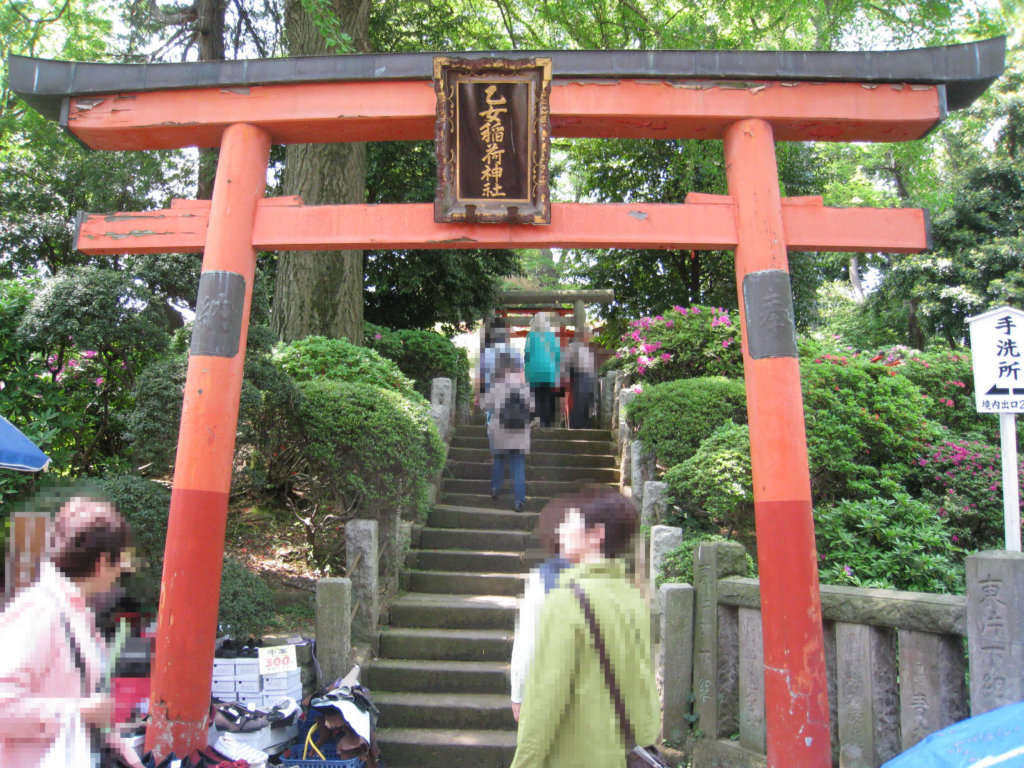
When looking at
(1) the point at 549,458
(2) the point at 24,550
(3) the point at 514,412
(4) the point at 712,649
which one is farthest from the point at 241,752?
(1) the point at 549,458

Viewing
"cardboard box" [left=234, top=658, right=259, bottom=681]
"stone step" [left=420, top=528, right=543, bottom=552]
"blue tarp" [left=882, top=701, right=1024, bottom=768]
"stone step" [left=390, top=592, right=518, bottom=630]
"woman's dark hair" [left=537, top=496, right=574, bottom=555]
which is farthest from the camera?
"stone step" [left=420, top=528, right=543, bottom=552]

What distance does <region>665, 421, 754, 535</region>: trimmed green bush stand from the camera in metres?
6.73

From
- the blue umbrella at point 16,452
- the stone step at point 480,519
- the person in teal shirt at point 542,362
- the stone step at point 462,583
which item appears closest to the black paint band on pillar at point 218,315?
the blue umbrella at point 16,452

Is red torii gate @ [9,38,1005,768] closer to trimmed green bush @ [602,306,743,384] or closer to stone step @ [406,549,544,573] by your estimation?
stone step @ [406,549,544,573]

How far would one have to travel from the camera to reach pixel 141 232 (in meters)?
5.22

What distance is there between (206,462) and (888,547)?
5617 mm

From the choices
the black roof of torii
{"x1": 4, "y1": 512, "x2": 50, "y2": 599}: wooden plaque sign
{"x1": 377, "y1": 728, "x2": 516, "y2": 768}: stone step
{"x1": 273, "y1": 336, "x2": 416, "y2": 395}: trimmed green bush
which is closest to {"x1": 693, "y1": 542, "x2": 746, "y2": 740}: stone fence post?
{"x1": 377, "y1": 728, "x2": 516, "y2": 768}: stone step

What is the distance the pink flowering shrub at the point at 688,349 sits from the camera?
997cm

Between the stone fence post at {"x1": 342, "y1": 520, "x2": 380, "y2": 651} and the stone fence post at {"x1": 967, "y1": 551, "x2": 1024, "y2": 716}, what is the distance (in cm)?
456

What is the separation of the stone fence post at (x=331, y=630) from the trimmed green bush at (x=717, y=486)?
317cm

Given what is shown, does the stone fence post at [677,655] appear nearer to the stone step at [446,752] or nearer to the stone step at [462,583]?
the stone step at [446,752]

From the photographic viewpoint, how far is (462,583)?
7.66 metres

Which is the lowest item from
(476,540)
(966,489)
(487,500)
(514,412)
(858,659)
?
(858,659)

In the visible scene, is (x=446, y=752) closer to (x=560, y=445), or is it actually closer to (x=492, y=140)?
(x=492, y=140)
